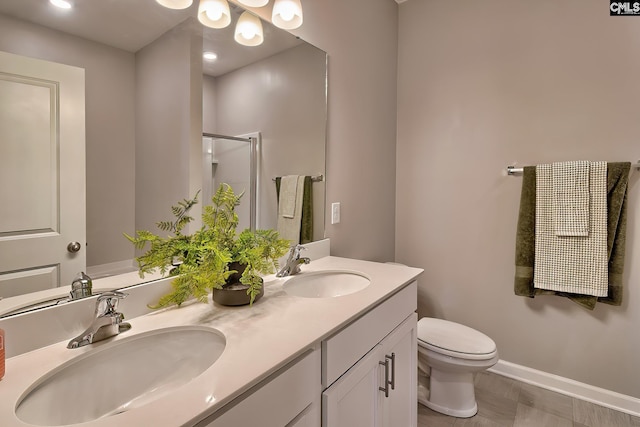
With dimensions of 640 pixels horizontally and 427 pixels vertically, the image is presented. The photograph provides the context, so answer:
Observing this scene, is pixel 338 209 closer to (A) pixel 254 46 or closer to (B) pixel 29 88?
(A) pixel 254 46

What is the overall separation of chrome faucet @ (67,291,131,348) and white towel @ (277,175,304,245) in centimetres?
80

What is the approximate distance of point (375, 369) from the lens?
1157 mm

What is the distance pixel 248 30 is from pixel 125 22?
53cm

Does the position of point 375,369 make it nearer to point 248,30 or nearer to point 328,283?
point 328,283

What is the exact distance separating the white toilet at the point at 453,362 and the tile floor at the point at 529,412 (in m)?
0.05

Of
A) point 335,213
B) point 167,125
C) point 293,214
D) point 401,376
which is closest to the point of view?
point 167,125

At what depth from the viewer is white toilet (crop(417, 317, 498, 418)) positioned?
1.67 meters

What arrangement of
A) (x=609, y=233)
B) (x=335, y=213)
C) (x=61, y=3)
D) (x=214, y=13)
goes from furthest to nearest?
(x=335, y=213), (x=609, y=233), (x=214, y=13), (x=61, y=3)

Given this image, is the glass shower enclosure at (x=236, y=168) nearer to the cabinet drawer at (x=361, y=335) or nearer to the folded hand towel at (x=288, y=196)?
the folded hand towel at (x=288, y=196)

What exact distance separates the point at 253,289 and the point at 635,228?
2021 mm

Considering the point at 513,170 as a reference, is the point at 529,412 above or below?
below

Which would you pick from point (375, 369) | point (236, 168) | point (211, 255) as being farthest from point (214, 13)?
point (375, 369)

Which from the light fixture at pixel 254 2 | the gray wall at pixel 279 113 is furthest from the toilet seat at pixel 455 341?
the light fixture at pixel 254 2

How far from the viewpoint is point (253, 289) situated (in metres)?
0.99
